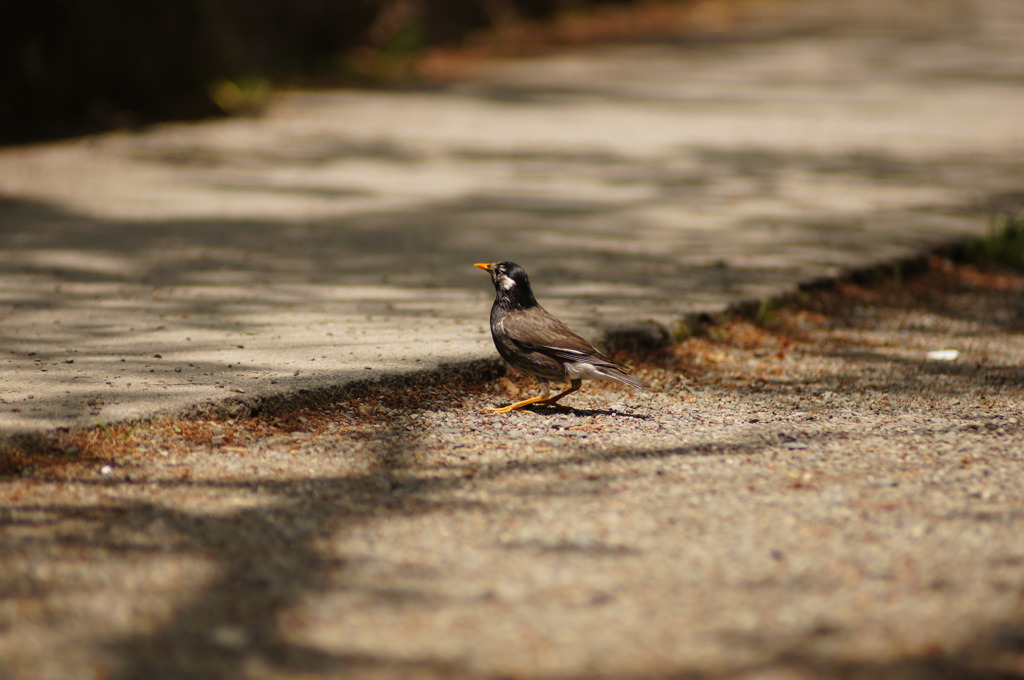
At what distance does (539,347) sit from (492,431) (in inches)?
16.0

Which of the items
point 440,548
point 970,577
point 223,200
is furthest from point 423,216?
point 970,577

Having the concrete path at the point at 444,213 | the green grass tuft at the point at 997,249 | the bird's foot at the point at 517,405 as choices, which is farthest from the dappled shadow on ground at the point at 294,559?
the green grass tuft at the point at 997,249

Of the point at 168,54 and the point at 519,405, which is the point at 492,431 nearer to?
the point at 519,405

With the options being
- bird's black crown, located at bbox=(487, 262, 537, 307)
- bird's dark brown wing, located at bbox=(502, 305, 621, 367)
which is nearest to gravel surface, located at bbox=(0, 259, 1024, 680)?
bird's dark brown wing, located at bbox=(502, 305, 621, 367)

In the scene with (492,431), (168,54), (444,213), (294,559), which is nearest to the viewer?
(294,559)

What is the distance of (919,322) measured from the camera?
550 cm

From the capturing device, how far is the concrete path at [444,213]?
14.8 feet

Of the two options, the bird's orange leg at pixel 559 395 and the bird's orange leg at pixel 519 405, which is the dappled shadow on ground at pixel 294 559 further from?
the bird's orange leg at pixel 559 395

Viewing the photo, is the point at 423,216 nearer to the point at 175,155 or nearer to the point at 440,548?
the point at 175,155

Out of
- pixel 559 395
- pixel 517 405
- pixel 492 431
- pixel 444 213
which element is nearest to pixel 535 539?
pixel 492 431

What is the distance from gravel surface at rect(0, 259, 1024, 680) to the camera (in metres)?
2.41

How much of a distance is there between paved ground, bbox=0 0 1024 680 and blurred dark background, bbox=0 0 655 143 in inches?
33.4

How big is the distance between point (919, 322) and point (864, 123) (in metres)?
5.65

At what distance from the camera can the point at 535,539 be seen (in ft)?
9.75
